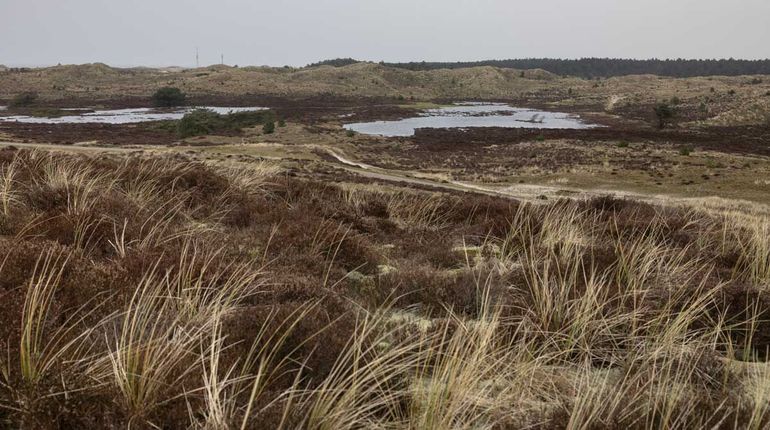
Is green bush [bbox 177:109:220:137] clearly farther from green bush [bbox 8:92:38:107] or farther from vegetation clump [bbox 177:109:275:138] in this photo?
green bush [bbox 8:92:38:107]

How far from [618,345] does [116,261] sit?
365cm

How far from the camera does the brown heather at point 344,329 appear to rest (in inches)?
88.7

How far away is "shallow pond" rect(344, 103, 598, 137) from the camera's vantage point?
7612cm

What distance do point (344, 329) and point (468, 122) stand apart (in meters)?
84.6

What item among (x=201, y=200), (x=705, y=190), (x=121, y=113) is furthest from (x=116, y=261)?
(x=121, y=113)

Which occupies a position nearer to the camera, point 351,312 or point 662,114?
point 351,312

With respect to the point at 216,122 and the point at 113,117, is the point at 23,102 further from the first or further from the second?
the point at 216,122

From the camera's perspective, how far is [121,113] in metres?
87.4

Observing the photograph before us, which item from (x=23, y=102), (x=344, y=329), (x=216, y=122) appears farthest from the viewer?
(x=23, y=102)

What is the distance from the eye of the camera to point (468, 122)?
85.1 metres

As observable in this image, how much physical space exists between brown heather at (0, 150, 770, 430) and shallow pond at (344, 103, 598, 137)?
63.7 metres

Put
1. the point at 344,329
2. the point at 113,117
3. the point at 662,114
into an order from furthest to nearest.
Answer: the point at 113,117 < the point at 662,114 < the point at 344,329

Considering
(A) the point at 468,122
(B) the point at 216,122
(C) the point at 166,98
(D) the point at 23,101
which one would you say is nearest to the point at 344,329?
(B) the point at 216,122

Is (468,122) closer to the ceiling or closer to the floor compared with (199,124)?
closer to the ceiling
